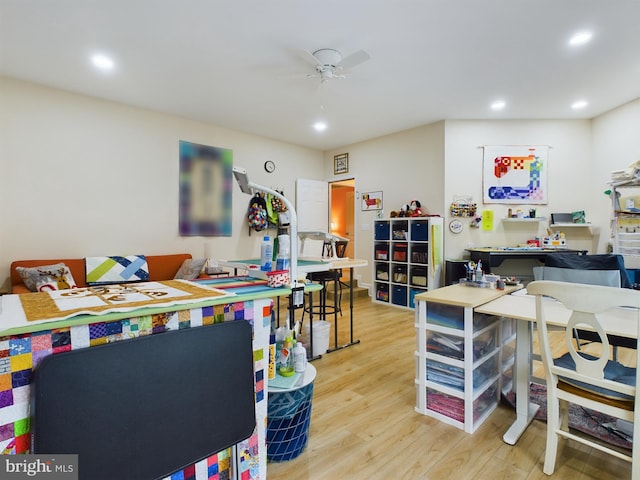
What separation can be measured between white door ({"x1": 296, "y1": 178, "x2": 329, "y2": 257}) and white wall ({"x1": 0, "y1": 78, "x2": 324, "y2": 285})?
62.0 inches

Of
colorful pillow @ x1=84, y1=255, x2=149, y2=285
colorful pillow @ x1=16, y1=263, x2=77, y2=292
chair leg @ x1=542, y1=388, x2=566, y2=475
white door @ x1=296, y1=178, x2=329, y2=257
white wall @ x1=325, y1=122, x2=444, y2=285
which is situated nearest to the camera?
chair leg @ x1=542, y1=388, x2=566, y2=475

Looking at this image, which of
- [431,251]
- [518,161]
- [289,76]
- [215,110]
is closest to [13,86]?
[215,110]

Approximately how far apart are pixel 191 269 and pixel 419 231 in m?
3.21

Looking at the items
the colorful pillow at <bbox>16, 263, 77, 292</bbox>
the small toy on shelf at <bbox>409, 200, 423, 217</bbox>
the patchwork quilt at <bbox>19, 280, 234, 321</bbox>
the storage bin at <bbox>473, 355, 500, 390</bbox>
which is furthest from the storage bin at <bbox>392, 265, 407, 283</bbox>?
the colorful pillow at <bbox>16, 263, 77, 292</bbox>

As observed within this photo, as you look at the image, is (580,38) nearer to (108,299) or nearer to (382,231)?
(382,231)

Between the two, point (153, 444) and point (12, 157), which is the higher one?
point (12, 157)

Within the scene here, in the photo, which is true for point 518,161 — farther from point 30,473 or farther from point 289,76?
point 30,473

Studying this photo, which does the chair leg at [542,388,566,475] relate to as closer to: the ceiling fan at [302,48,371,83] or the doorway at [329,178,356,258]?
the ceiling fan at [302,48,371,83]

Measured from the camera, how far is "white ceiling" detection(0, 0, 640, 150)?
7.91ft

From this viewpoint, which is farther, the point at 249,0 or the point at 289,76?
the point at 289,76

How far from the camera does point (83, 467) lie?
96 cm

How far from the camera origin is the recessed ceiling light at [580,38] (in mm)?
2713

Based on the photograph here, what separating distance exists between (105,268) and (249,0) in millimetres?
3250

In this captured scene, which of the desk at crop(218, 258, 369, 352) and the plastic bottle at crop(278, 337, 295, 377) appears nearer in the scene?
the plastic bottle at crop(278, 337, 295, 377)
